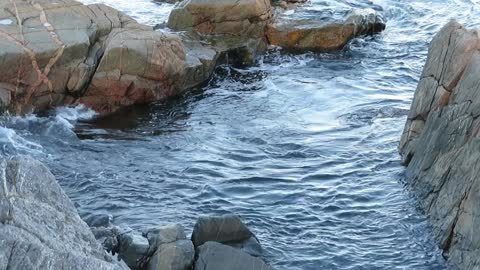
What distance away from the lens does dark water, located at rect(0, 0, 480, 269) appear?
12.5 metres

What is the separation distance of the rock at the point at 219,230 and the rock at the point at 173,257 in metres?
0.63

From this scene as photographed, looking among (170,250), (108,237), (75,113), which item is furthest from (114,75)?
(170,250)

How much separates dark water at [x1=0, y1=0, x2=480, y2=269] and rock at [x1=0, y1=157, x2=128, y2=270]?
14.6 feet

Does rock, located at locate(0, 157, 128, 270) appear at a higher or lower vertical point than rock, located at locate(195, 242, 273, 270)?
higher

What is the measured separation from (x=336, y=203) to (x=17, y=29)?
772cm

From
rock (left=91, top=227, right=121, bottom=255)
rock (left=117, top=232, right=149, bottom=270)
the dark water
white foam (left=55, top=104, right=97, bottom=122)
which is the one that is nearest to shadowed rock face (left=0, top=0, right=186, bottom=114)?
white foam (left=55, top=104, right=97, bottom=122)

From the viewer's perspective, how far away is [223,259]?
413 inches

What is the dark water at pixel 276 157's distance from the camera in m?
12.5

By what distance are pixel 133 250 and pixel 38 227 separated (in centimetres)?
346

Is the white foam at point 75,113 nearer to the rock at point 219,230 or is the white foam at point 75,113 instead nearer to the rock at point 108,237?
the rock at point 108,237

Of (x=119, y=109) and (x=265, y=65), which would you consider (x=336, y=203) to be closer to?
(x=119, y=109)

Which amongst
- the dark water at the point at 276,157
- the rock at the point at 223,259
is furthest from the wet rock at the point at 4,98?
the rock at the point at 223,259

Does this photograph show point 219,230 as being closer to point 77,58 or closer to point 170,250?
point 170,250

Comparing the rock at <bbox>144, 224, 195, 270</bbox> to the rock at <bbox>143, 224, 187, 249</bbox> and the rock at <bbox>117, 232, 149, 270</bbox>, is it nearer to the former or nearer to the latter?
the rock at <bbox>143, 224, 187, 249</bbox>
